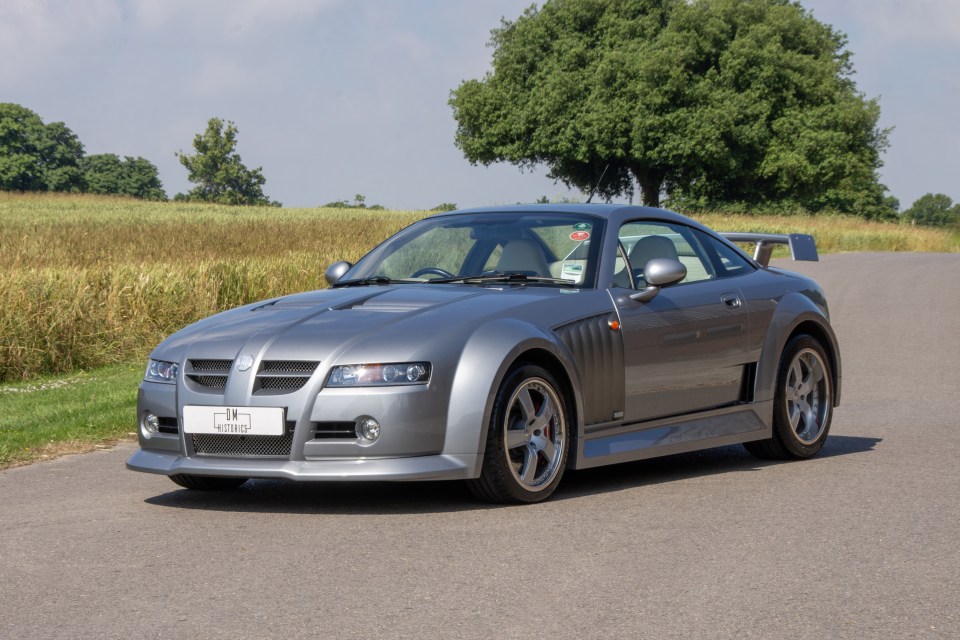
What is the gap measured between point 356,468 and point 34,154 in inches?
4908

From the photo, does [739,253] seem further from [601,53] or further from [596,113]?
[601,53]

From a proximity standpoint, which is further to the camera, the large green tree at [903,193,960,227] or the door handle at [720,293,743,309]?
the large green tree at [903,193,960,227]

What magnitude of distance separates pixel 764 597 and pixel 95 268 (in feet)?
40.9

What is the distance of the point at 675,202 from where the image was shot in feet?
219

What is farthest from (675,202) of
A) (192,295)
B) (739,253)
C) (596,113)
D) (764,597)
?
(764,597)

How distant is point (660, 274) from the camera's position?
7.48m

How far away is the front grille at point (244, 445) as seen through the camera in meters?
6.45

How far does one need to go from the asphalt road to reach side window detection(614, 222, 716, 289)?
3.74ft

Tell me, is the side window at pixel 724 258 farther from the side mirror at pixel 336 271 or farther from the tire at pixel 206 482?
the tire at pixel 206 482

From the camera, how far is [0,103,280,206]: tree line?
122500mm

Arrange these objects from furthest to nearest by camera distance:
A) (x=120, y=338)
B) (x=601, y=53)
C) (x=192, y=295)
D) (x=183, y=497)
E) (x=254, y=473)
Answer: (x=601, y=53) → (x=192, y=295) → (x=120, y=338) → (x=183, y=497) → (x=254, y=473)

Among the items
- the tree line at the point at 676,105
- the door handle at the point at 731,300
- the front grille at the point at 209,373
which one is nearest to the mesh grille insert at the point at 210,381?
the front grille at the point at 209,373

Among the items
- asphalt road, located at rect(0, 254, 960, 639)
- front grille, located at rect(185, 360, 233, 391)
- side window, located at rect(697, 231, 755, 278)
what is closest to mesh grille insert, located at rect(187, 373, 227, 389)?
front grille, located at rect(185, 360, 233, 391)

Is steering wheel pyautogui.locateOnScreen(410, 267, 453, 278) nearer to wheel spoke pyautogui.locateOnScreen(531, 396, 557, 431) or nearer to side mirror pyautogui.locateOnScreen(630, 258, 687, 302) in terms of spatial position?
side mirror pyautogui.locateOnScreen(630, 258, 687, 302)
